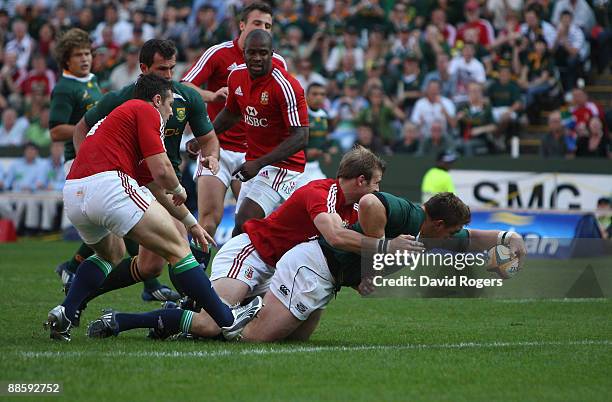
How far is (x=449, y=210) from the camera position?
757 cm

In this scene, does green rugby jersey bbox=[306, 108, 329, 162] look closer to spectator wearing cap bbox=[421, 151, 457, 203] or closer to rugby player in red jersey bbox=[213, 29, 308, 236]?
spectator wearing cap bbox=[421, 151, 457, 203]

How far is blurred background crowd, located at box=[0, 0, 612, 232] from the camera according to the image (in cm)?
1980

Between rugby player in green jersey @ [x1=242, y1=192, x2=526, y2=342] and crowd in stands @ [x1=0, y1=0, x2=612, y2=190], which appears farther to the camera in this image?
crowd in stands @ [x1=0, y1=0, x2=612, y2=190]

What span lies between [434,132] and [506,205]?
85.5 inches

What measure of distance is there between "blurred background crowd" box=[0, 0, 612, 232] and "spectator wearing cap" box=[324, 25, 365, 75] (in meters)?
0.03

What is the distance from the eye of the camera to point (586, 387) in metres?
6.23

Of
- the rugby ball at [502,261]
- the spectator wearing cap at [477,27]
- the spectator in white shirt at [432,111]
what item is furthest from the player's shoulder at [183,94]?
the spectator wearing cap at [477,27]

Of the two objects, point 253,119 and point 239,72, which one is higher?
point 239,72

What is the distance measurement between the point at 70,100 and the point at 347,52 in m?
11.3

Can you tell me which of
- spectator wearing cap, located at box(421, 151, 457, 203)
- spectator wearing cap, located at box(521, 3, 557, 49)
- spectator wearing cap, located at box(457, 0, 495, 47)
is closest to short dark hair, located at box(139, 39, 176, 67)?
spectator wearing cap, located at box(421, 151, 457, 203)

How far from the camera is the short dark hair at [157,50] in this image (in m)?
9.07

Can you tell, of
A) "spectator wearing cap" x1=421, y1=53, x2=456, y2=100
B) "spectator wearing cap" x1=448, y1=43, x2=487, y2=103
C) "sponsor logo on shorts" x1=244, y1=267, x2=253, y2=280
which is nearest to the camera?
"sponsor logo on shorts" x1=244, y1=267, x2=253, y2=280

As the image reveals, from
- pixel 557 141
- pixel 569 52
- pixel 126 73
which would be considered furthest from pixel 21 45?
pixel 557 141

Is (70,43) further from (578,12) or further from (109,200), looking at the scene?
(578,12)
